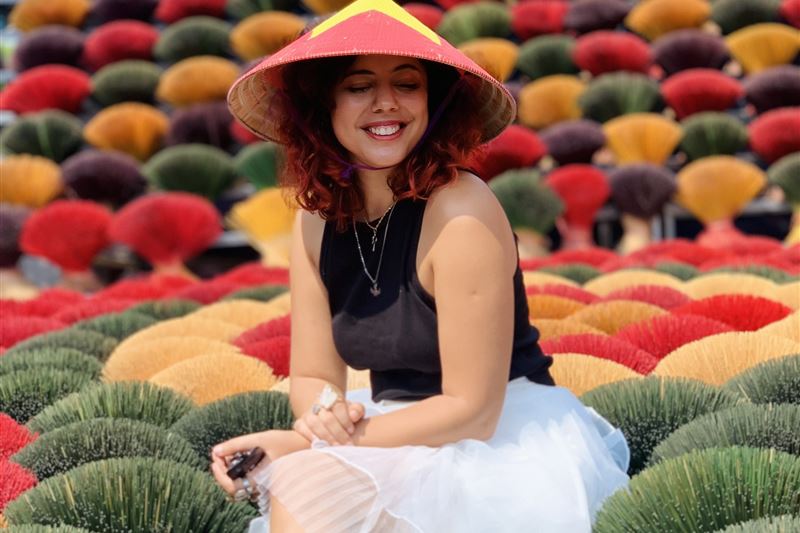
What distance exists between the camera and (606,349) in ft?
4.87

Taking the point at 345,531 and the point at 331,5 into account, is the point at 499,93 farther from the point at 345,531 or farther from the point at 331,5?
the point at 331,5

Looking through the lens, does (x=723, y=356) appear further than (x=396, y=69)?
Yes

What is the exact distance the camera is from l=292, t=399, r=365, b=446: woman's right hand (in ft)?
3.35

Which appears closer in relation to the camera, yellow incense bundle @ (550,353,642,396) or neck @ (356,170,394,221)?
neck @ (356,170,394,221)

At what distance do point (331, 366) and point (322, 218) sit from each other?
0.15m

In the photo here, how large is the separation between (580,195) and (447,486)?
6.86 ft

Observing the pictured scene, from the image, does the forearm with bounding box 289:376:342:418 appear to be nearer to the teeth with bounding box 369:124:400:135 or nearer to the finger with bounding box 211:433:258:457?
the finger with bounding box 211:433:258:457

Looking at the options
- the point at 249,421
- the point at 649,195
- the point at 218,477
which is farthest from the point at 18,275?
the point at 218,477

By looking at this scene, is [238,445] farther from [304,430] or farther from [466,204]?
[466,204]

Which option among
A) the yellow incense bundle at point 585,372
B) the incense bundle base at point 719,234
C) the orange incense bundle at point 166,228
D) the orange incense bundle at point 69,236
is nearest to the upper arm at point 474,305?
the yellow incense bundle at point 585,372

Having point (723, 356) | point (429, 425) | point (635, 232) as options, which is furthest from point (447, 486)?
point (635, 232)

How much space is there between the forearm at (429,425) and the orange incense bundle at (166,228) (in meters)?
2.00

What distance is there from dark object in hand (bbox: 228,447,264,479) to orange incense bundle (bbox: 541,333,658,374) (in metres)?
0.59

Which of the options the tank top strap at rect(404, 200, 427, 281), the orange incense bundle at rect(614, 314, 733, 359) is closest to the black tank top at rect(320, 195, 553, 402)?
the tank top strap at rect(404, 200, 427, 281)
